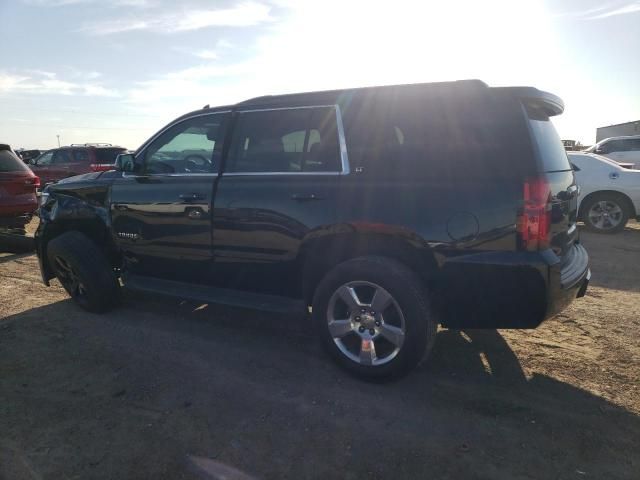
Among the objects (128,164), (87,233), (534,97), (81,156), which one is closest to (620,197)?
(534,97)

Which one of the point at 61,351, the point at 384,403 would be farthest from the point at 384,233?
the point at 61,351

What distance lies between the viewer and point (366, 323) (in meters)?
3.11

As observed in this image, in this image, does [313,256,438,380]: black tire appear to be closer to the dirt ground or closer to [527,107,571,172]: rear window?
the dirt ground

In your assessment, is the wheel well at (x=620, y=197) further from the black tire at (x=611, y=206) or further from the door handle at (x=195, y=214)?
the door handle at (x=195, y=214)

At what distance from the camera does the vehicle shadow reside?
237 cm

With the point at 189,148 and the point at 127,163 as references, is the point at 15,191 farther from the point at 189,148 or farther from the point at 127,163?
the point at 189,148

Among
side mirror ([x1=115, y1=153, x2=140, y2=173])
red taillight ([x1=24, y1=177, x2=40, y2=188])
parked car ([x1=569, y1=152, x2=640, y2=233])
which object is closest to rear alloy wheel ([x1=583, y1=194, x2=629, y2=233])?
parked car ([x1=569, y1=152, x2=640, y2=233])

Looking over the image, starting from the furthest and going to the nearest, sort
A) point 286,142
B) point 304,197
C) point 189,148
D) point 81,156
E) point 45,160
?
point 45,160 < point 81,156 < point 189,148 < point 286,142 < point 304,197

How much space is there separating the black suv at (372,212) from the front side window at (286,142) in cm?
1

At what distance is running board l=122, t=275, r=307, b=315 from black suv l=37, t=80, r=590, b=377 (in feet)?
0.06

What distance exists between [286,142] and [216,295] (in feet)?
4.50

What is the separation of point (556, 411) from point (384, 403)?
1036mm

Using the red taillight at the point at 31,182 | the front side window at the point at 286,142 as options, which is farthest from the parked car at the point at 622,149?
the red taillight at the point at 31,182

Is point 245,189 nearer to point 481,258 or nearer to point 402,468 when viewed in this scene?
point 481,258
